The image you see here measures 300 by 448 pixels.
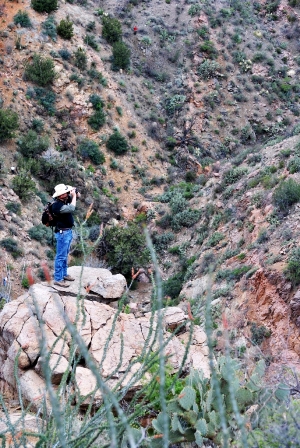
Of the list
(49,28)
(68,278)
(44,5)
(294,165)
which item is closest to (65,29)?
(49,28)

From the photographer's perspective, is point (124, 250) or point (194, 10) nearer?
point (124, 250)

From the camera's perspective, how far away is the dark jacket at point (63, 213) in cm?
710

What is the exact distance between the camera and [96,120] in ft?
69.6

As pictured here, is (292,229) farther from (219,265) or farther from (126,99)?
(126,99)

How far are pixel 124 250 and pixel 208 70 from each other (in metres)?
14.3

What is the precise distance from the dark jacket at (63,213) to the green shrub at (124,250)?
26.9 feet

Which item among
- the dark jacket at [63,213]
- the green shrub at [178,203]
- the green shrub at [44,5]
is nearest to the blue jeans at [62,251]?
the dark jacket at [63,213]

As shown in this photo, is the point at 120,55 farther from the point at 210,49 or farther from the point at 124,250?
the point at 124,250

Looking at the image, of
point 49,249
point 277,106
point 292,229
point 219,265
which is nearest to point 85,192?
point 49,249

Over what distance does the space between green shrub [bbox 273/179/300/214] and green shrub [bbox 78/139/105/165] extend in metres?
10.3

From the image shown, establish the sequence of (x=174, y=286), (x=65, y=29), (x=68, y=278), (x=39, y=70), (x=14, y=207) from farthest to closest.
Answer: (x=65, y=29) < (x=39, y=70) < (x=14, y=207) < (x=174, y=286) < (x=68, y=278)

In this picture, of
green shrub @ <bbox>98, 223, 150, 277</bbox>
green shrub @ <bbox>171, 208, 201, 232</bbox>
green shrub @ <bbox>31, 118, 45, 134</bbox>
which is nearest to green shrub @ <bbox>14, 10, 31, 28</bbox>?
green shrub @ <bbox>31, 118, 45, 134</bbox>

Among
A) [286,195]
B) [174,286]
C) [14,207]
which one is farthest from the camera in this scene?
[14,207]

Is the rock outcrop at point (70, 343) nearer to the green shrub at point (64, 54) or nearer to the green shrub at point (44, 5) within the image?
the green shrub at point (64, 54)
